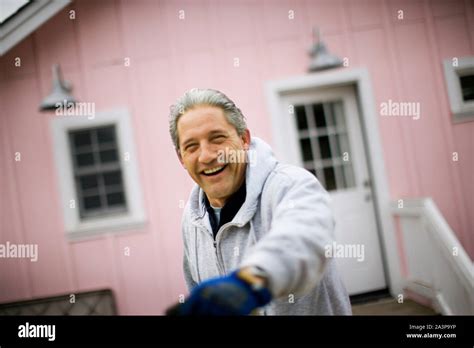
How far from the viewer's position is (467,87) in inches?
89.3

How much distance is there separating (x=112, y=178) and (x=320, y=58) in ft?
5.34

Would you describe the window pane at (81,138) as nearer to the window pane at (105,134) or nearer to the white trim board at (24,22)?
the window pane at (105,134)

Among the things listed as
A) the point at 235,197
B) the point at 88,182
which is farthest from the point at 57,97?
the point at 235,197

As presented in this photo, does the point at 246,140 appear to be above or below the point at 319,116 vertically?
below

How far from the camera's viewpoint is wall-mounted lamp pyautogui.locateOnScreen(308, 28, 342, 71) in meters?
2.55

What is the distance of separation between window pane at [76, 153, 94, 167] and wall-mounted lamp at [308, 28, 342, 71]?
1621mm

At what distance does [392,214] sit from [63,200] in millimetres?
2274

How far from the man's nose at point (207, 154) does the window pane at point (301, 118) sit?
1.90m

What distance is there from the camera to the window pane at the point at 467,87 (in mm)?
2241

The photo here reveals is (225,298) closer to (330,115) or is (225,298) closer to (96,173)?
(96,173)

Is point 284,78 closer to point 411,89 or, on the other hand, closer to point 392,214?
point 411,89

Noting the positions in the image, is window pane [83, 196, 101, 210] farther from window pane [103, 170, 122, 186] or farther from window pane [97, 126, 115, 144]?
window pane [97, 126, 115, 144]

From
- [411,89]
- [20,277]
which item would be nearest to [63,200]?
[20,277]

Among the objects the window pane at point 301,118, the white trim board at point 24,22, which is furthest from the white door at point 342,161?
the white trim board at point 24,22
